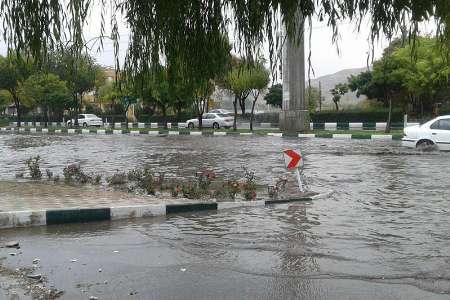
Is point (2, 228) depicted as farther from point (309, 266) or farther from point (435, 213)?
point (435, 213)

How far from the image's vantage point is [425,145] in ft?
66.5

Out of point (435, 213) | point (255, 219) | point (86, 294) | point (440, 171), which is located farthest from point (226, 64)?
point (440, 171)

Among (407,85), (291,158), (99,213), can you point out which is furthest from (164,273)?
(407,85)

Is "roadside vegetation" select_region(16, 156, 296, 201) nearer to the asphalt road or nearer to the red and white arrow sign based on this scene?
the red and white arrow sign

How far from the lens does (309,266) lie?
557 centimetres

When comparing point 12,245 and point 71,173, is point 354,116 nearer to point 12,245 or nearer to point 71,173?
point 71,173

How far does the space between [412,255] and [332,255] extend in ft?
2.84

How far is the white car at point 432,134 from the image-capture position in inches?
776

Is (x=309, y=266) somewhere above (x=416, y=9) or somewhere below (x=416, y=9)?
below

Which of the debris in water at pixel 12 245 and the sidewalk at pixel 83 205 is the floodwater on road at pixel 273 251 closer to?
the debris in water at pixel 12 245

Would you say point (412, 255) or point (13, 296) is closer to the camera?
point (13, 296)

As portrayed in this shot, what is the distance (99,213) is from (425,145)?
49.1 feet

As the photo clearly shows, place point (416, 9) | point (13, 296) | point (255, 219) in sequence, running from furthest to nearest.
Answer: point (255, 219)
point (13, 296)
point (416, 9)

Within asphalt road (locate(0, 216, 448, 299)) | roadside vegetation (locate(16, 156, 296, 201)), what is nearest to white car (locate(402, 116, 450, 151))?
roadside vegetation (locate(16, 156, 296, 201))
